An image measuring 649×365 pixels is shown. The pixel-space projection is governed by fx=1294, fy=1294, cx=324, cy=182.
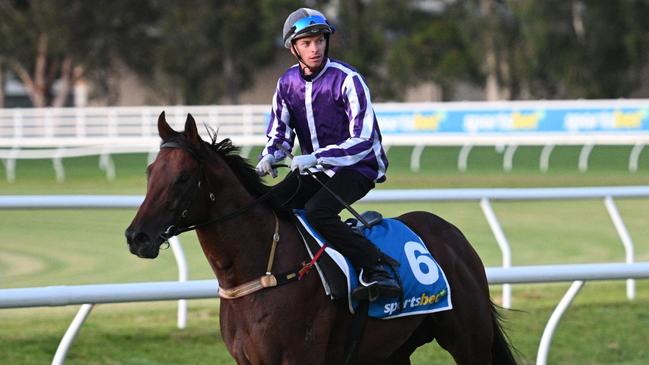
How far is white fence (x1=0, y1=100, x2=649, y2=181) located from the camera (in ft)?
72.5

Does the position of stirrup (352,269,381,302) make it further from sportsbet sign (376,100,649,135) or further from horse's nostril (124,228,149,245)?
sportsbet sign (376,100,649,135)

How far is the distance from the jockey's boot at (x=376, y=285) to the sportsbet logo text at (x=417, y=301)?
0.17ft

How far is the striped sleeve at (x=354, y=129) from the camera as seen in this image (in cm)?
469

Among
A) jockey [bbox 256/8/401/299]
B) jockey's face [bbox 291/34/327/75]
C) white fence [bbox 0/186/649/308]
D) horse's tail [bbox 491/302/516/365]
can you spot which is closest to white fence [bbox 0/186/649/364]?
white fence [bbox 0/186/649/308]

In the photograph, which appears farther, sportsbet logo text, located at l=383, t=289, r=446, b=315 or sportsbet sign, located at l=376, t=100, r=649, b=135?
sportsbet sign, located at l=376, t=100, r=649, b=135

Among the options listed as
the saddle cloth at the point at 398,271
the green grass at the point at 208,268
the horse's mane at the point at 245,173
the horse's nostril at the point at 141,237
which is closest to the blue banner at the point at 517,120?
the green grass at the point at 208,268

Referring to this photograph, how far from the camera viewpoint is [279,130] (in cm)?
489

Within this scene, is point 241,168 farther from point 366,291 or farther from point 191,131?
Answer: point 366,291

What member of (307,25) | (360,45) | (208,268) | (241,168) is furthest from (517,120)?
(360,45)

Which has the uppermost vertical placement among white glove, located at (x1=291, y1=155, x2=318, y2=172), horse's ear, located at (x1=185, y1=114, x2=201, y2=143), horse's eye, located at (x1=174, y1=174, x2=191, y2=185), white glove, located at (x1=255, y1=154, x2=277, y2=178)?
horse's ear, located at (x1=185, y1=114, x2=201, y2=143)

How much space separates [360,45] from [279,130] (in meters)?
37.9

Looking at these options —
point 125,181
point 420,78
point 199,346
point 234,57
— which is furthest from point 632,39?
point 199,346

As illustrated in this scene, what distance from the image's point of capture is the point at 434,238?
5.24 metres

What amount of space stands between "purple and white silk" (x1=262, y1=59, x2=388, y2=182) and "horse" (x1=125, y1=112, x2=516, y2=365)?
25 centimetres
